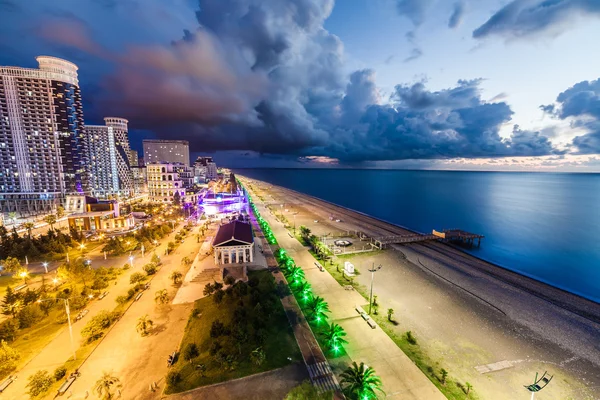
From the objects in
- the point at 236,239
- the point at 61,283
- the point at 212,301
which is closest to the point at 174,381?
the point at 212,301

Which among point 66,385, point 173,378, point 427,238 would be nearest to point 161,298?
point 66,385

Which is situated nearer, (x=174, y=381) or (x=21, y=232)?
(x=174, y=381)

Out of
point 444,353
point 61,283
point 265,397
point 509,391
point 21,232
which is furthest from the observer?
point 21,232

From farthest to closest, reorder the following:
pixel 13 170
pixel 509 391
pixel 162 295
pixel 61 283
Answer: pixel 13 170
pixel 61 283
pixel 162 295
pixel 509 391

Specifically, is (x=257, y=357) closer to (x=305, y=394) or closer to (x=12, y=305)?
(x=305, y=394)

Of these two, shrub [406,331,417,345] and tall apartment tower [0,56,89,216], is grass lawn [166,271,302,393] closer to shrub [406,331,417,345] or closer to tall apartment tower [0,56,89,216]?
shrub [406,331,417,345]

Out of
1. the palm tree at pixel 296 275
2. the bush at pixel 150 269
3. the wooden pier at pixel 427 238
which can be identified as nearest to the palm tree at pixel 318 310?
the palm tree at pixel 296 275

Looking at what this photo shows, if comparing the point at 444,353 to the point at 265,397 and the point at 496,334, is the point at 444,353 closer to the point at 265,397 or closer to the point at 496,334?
the point at 496,334

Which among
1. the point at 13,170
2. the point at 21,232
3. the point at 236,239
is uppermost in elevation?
the point at 13,170
